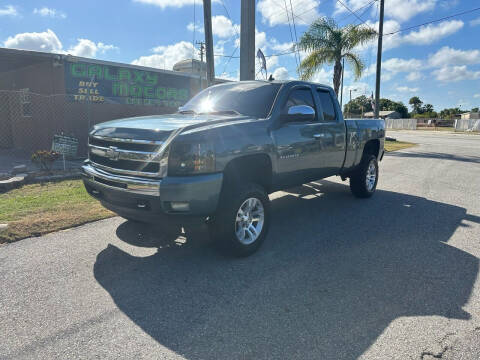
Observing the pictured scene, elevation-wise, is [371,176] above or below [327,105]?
below

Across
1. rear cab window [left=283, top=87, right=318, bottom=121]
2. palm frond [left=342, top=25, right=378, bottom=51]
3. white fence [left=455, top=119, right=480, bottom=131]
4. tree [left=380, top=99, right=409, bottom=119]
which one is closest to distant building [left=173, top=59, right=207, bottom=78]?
palm frond [left=342, top=25, right=378, bottom=51]

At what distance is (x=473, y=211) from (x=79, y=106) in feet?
39.5

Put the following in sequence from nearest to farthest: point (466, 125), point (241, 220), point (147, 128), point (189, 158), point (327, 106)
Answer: point (189, 158), point (147, 128), point (241, 220), point (327, 106), point (466, 125)

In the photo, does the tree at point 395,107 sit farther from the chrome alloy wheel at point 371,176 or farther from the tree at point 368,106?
the chrome alloy wheel at point 371,176

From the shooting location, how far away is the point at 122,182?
346 centimetres

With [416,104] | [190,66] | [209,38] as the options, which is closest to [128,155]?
[209,38]

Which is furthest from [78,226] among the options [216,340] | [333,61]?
[333,61]

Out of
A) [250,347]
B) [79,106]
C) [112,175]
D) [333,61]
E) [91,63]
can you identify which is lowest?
[250,347]

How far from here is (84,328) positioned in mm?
2613

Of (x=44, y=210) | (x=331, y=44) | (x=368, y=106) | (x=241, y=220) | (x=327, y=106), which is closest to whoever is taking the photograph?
(x=241, y=220)

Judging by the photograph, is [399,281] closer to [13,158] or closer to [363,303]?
[363,303]

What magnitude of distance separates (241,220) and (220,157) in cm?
85

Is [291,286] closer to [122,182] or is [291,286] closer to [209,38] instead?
[122,182]

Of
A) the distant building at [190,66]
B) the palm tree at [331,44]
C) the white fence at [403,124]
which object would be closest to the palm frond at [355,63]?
the palm tree at [331,44]
